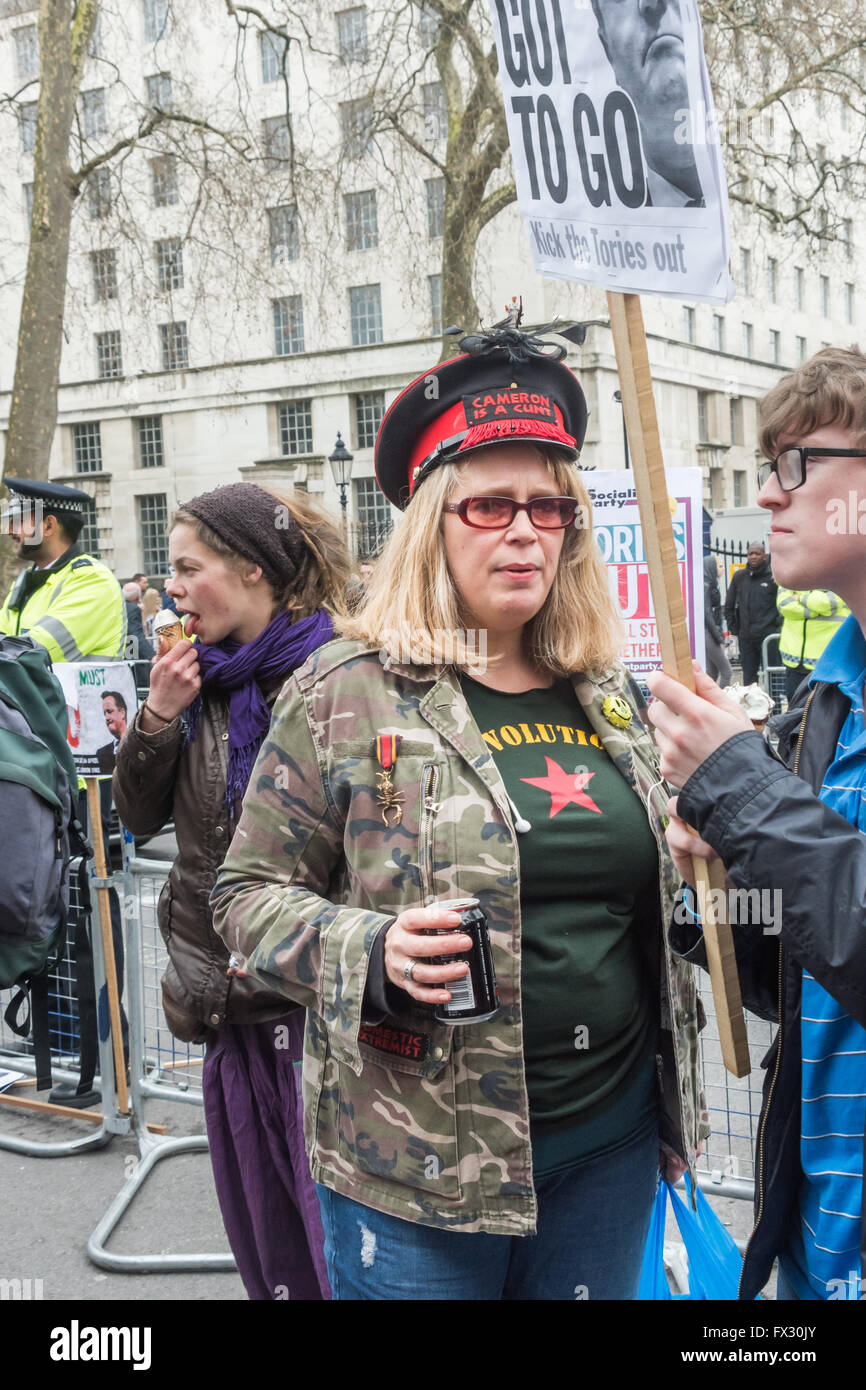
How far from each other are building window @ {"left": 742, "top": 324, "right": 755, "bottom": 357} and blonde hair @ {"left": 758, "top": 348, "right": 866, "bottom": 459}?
4716 cm

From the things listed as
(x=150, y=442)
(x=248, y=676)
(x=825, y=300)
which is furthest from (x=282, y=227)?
(x=825, y=300)

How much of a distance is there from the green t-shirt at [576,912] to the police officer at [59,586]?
10.9 ft

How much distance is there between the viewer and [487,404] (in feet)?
6.80

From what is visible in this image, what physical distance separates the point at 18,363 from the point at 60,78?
10.5ft

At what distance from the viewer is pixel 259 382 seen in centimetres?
4000

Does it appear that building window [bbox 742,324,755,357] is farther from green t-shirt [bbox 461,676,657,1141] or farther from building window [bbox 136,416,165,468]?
green t-shirt [bbox 461,676,657,1141]

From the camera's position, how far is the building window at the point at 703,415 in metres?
42.2

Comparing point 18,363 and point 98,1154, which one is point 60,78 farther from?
point 98,1154

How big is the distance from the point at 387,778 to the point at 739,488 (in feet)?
153

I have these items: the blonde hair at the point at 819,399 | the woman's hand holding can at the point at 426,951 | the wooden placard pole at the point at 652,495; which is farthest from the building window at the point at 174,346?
the woman's hand holding can at the point at 426,951

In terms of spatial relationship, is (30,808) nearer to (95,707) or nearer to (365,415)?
(95,707)

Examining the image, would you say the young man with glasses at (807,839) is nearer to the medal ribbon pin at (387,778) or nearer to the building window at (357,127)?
the medal ribbon pin at (387,778)

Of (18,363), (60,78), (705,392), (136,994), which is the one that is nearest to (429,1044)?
(136,994)
